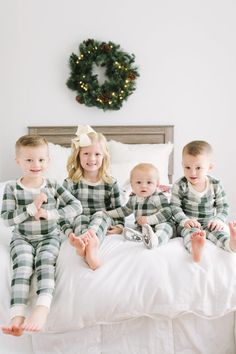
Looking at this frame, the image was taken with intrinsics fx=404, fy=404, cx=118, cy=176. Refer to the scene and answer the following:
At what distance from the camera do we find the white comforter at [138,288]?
1.58 m

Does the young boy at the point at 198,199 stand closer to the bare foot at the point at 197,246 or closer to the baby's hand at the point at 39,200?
the bare foot at the point at 197,246

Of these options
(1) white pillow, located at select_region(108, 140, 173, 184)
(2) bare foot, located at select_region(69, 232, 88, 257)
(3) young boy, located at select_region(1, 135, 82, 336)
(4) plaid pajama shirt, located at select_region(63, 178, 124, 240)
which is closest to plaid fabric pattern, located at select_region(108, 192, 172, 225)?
(4) plaid pajama shirt, located at select_region(63, 178, 124, 240)

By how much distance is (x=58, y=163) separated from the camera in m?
3.37

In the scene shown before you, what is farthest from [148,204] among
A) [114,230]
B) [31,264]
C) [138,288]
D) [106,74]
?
[106,74]

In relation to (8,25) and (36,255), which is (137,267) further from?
(8,25)

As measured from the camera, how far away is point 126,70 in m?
3.76

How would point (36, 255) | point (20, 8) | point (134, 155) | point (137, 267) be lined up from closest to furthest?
point (137, 267), point (36, 255), point (134, 155), point (20, 8)

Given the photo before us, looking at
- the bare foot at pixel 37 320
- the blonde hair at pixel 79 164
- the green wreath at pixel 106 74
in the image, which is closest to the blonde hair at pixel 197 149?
the blonde hair at pixel 79 164

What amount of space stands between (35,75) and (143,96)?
1.04m

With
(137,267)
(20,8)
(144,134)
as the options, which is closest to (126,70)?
(144,134)

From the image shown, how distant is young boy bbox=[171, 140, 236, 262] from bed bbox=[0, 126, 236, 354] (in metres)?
0.14

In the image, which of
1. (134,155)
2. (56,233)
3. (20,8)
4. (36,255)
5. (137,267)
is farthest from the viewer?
(20,8)

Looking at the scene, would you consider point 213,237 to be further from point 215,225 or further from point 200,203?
point 200,203

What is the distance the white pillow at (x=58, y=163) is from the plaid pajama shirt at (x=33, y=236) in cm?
127
